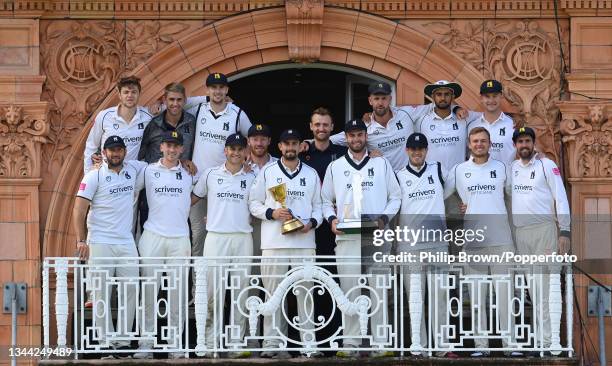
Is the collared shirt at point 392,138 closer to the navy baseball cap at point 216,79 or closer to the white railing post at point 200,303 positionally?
the navy baseball cap at point 216,79

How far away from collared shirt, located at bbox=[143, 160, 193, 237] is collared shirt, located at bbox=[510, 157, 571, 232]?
322 cm

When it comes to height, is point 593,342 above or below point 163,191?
below

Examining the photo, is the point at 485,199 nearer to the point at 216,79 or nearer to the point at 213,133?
the point at 213,133

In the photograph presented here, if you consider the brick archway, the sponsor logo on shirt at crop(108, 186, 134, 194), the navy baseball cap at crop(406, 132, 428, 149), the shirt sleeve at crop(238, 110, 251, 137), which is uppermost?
the brick archway

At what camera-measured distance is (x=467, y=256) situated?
18203mm

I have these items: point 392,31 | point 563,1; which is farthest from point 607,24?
point 392,31

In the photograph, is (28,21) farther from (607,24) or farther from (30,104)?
(607,24)

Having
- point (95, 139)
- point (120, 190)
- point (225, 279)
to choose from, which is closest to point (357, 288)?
point (225, 279)

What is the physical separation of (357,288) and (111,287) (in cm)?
238

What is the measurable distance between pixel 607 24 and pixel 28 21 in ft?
20.0

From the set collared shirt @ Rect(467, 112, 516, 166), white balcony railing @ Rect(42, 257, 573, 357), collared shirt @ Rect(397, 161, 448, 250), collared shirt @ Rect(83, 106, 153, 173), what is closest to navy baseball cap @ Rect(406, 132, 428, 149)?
collared shirt @ Rect(397, 161, 448, 250)

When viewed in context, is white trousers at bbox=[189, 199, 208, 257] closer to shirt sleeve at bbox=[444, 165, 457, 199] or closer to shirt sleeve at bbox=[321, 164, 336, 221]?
shirt sleeve at bbox=[321, 164, 336, 221]

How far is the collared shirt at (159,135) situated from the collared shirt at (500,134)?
283 centimetres

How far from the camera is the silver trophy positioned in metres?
18.0
